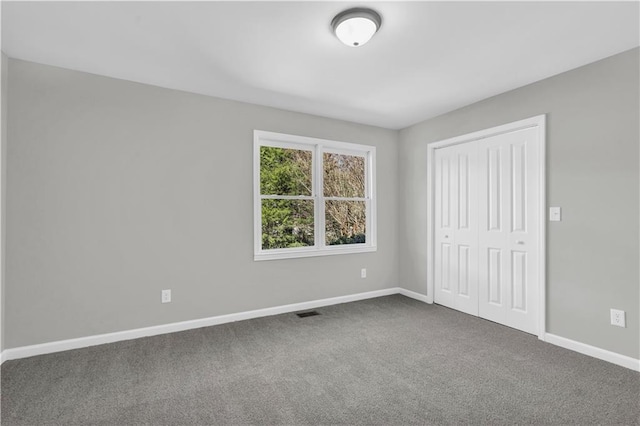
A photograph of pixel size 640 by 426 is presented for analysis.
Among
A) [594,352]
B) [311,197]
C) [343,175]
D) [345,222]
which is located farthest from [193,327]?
[594,352]

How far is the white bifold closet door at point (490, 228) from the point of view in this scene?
3264mm

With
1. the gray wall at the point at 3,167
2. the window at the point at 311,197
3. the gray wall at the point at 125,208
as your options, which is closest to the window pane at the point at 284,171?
the window at the point at 311,197

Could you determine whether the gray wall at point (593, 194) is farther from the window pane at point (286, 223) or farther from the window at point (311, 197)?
the window pane at point (286, 223)

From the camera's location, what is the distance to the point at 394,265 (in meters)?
4.85

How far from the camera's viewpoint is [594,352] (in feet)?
A: 8.92

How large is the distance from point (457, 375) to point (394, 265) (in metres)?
2.48

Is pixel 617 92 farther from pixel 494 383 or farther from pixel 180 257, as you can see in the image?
pixel 180 257

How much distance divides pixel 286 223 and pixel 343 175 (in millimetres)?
1106

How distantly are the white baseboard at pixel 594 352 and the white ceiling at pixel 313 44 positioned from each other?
2.40 meters

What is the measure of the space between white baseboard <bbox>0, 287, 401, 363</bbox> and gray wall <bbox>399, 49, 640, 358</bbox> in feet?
7.83

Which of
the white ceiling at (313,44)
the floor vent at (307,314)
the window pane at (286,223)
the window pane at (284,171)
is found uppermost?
the white ceiling at (313,44)

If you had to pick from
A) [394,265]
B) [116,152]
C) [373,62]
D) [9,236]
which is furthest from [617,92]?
[9,236]

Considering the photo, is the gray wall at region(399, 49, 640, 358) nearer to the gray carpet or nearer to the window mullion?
the gray carpet

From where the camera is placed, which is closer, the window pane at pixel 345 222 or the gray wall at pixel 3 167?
the gray wall at pixel 3 167
